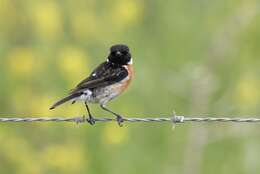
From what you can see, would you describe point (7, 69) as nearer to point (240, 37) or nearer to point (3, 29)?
point (3, 29)

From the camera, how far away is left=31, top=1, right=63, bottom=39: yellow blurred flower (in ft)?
31.1

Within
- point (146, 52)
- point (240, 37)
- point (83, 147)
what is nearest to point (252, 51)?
point (240, 37)

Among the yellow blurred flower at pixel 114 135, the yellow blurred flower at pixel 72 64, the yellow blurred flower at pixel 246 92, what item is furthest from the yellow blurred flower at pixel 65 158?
the yellow blurred flower at pixel 246 92

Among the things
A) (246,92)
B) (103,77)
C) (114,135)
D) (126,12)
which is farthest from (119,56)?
(126,12)

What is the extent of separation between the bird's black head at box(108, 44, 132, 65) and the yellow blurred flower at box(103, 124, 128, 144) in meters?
0.93

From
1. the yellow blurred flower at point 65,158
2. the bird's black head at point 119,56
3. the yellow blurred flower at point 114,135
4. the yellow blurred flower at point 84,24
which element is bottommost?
the yellow blurred flower at point 65,158

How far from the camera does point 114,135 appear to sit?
9.01m

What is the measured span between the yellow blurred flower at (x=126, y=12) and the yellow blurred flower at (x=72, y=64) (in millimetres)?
542

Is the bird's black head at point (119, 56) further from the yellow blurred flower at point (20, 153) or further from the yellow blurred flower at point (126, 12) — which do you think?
the yellow blurred flower at point (126, 12)

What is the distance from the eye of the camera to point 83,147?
9.20 meters

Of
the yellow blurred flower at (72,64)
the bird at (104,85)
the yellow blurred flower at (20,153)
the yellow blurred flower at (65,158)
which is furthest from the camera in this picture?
the yellow blurred flower at (72,64)

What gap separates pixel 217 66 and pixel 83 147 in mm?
1370

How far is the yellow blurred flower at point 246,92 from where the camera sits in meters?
9.35

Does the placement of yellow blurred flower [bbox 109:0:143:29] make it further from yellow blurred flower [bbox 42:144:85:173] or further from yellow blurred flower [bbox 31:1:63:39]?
yellow blurred flower [bbox 42:144:85:173]
